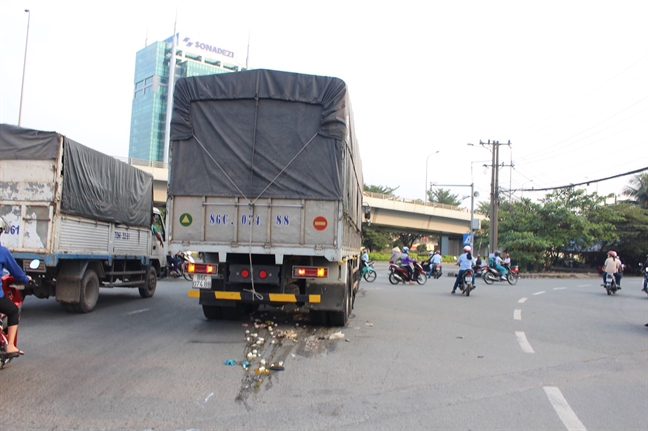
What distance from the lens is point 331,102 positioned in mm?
7988

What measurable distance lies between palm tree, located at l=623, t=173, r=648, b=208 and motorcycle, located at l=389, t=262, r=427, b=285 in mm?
39319

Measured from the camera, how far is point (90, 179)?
10.5 meters

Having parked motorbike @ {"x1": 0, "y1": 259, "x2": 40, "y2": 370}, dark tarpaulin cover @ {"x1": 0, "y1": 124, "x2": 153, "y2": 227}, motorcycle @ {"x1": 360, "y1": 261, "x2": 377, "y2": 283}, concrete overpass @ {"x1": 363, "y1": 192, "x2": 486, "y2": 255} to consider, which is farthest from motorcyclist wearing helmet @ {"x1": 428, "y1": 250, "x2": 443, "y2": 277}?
parked motorbike @ {"x1": 0, "y1": 259, "x2": 40, "y2": 370}

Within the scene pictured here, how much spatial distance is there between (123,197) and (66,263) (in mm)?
2752

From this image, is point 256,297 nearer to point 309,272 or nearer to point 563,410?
point 309,272

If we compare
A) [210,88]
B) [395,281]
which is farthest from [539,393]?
[395,281]

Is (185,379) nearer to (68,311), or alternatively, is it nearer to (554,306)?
(68,311)

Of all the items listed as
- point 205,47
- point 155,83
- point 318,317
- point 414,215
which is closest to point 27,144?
point 318,317

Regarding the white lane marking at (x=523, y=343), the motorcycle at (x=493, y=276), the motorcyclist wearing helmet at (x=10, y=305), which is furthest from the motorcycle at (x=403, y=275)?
the motorcyclist wearing helmet at (x=10, y=305)

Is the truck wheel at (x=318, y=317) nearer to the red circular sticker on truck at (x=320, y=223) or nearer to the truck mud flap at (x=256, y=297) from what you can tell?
the truck mud flap at (x=256, y=297)

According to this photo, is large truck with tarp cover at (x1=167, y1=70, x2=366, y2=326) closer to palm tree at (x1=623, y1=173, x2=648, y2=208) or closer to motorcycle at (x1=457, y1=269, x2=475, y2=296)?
motorcycle at (x1=457, y1=269, x2=475, y2=296)

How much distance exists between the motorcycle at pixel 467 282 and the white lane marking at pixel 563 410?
10.8 metres

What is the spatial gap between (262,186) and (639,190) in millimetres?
54144

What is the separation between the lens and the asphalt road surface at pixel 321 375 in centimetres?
450
